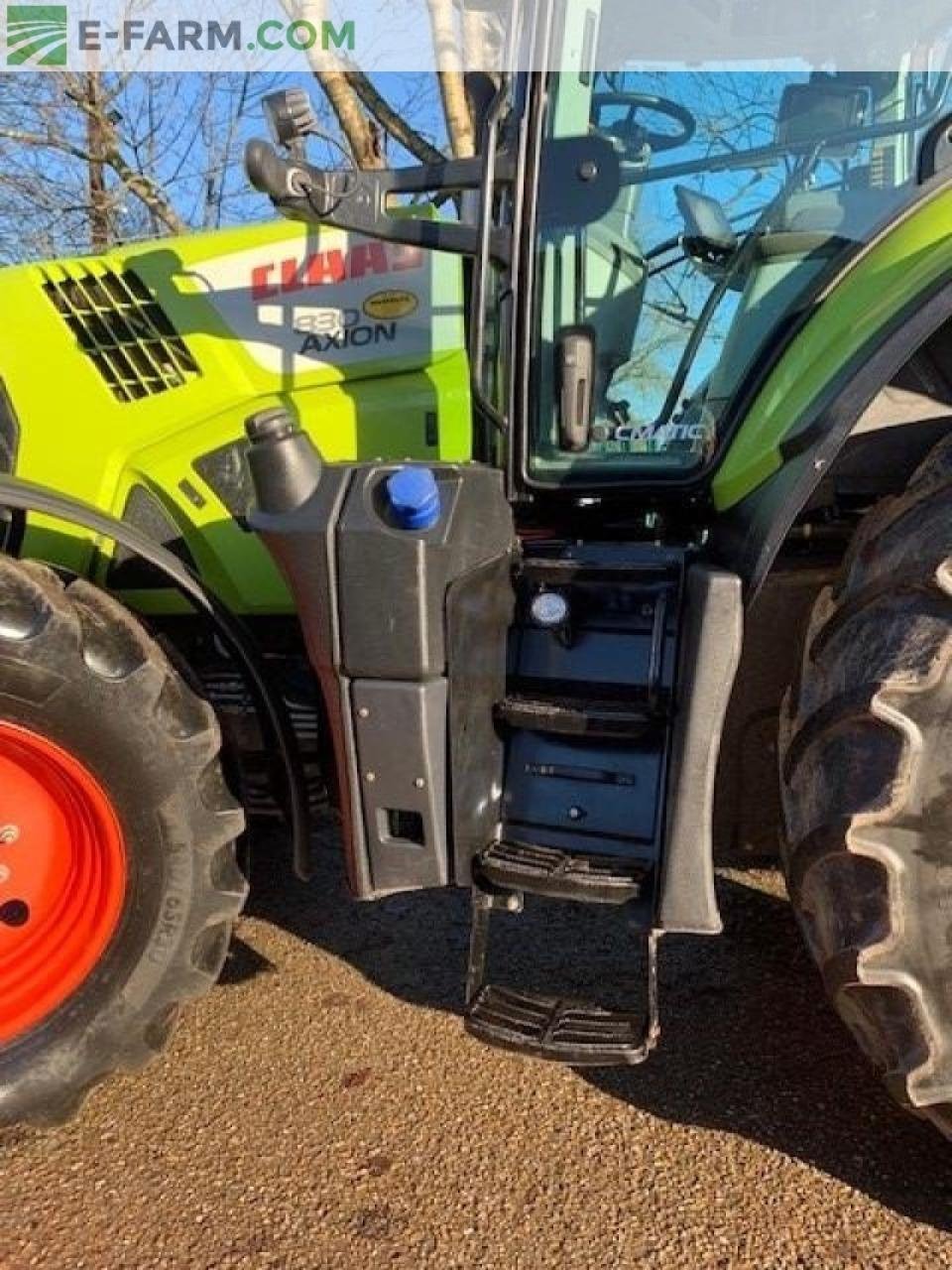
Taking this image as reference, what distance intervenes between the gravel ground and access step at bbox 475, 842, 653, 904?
0.47m

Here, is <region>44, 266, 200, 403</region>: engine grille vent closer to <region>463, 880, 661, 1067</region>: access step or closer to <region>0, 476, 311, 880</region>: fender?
<region>0, 476, 311, 880</region>: fender

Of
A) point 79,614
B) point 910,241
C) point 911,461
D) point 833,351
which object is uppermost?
point 910,241

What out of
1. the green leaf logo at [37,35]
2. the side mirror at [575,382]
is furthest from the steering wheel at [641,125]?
the green leaf logo at [37,35]

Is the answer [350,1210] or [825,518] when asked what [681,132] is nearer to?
[825,518]

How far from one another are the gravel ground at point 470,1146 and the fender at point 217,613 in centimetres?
43

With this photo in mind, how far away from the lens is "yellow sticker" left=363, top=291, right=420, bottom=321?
101 inches

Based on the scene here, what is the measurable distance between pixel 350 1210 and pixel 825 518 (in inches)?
59.5

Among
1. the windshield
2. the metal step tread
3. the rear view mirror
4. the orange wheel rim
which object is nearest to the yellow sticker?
the windshield

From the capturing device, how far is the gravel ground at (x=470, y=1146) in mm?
1974

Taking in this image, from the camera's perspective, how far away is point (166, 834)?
221cm

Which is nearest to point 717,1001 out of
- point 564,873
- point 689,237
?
point 564,873

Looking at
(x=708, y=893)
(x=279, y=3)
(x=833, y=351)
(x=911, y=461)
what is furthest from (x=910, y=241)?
(x=279, y=3)

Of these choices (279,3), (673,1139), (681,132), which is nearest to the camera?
(673,1139)

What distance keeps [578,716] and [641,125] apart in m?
1.19
